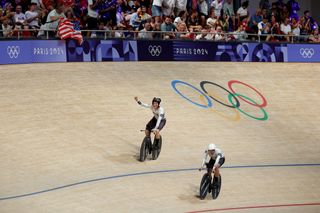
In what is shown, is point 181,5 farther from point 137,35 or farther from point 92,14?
point 92,14

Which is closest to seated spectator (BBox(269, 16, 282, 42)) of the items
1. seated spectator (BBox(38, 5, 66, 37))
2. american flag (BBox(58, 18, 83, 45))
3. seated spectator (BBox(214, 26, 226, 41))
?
seated spectator (BBox(214, 26, 226, 41))

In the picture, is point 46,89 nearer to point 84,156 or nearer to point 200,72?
point 84,156

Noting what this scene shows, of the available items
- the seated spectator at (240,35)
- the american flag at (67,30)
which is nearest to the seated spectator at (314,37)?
the seated spectator at (240,35)

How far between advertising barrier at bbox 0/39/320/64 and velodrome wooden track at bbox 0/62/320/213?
235 millimetres

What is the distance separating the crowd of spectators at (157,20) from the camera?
17.7m

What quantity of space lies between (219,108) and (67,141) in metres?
4.73

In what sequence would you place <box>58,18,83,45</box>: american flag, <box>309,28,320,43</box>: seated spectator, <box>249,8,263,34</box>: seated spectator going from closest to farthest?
<box>58,18,83,45</box>: american flag, <box>249,8,263,34</box>: seated spectator, <box>309,28,320,43</box>: seated spectator

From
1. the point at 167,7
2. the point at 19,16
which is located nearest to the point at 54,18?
the point at 19,16

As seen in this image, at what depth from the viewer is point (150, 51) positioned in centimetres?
1956

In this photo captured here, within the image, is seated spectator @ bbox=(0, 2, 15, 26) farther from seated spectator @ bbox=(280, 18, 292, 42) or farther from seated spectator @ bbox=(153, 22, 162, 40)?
seated spectator @ bbox=(280, 18, 292, 42)

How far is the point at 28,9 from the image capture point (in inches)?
700

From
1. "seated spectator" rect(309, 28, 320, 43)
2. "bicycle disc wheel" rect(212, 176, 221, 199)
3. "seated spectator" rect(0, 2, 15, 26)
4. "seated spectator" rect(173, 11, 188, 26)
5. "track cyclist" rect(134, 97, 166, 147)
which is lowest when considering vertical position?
"bicycle disc wheel" rect(212, 176, 221, 199)

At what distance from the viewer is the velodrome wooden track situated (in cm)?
1358

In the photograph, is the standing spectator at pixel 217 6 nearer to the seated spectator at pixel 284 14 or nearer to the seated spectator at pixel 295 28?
the seated spectator at pixel 284 14
